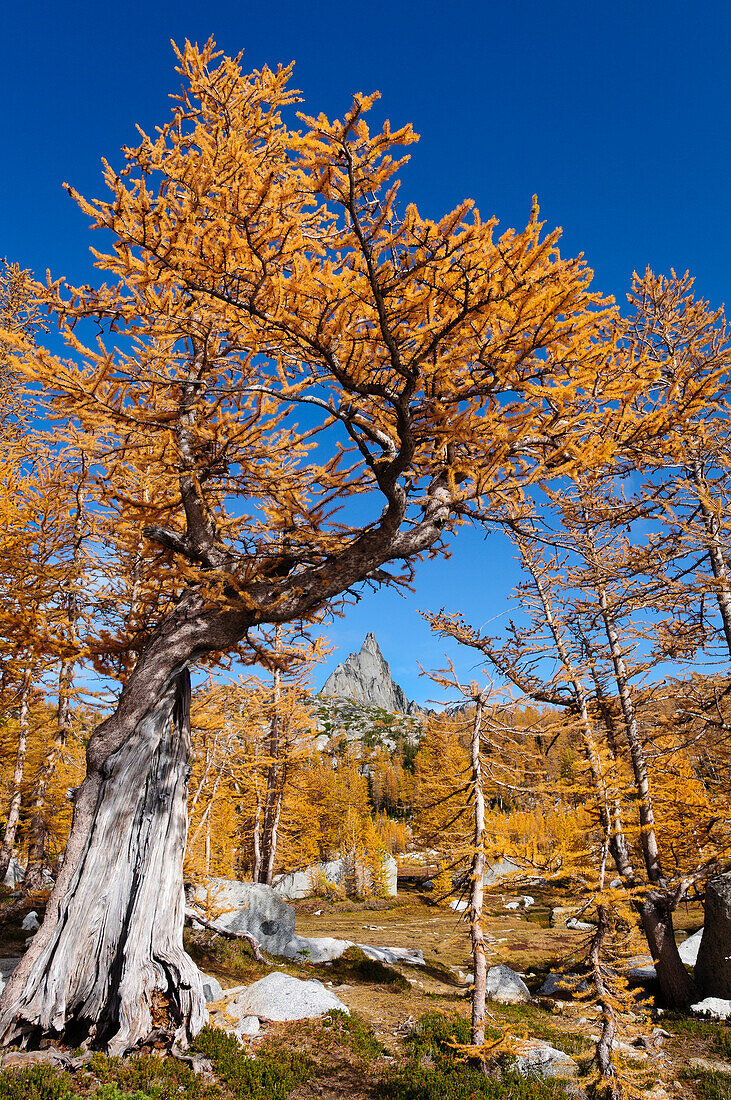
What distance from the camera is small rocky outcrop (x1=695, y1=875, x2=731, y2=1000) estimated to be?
10.2m

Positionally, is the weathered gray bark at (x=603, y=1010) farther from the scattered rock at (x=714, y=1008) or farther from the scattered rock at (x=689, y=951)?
the scattered rock at (x=689, y=951)

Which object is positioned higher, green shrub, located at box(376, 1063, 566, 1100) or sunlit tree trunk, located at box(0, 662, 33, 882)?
sunlit tree trunk, located at box(0, 662, 33, 882)

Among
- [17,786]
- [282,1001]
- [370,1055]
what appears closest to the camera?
[370,1055]

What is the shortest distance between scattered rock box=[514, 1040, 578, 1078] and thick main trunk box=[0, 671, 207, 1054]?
448 cm

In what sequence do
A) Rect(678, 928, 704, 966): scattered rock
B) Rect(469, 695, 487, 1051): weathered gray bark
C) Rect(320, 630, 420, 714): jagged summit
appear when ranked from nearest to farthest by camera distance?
Rect(469, 695, 487, 1051): weathered gray bark → Rect(678, 928, 704, 966): scattered rock → Rect(320, 630, 420, 714): jagged summit

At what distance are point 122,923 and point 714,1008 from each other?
10.8 metres

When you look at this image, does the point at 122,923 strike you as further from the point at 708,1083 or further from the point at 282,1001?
the point at 708,1083

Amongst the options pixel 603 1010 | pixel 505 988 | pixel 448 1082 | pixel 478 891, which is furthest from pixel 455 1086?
pixel 505 988

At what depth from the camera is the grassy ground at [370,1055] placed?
15.4ft

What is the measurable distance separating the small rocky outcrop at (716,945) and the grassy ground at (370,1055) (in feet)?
5.37

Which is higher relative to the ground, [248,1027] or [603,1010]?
[603,1010]

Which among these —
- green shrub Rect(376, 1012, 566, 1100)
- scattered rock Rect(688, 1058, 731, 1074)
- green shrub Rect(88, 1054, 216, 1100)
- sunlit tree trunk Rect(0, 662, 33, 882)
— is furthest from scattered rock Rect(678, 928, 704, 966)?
sunlit tree trunk Rect(0, 662, 33, 882)

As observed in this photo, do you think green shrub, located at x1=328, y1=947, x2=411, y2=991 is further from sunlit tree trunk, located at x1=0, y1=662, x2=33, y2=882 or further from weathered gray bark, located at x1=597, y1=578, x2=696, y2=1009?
sunlit tree trunk, located at x1=0, y1=662, x2=33, y2=882

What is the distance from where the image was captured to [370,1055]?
6.77m
